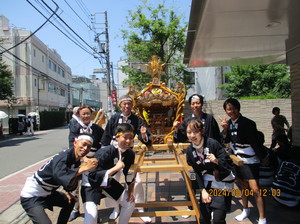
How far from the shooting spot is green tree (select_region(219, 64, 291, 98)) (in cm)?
1568

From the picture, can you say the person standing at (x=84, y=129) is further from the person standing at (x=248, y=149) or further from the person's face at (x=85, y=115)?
the person standing at (x=248, y=149)

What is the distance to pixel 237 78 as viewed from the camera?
55.3 feet

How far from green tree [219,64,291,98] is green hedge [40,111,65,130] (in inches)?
821

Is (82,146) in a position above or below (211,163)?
above

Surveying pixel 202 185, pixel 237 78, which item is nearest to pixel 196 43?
pixel 202 185

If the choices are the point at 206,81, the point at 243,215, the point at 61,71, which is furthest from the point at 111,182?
the point at 61,71

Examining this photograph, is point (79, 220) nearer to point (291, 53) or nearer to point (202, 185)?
point (202, 185)

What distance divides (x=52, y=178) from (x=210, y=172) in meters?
1.76

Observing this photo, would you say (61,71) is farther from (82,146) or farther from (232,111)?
(82,146)

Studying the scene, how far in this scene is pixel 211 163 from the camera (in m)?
2.77

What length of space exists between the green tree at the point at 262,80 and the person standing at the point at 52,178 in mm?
15166

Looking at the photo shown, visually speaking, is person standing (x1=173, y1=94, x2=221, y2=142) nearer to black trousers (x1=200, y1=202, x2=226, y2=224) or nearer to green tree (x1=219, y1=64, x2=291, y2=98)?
black trousers (x1=200, y1=202, x2=226, y2=224)

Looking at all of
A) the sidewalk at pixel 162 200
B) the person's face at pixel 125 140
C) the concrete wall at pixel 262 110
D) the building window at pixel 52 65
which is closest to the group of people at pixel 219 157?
the sidewalk at pixel 162 200

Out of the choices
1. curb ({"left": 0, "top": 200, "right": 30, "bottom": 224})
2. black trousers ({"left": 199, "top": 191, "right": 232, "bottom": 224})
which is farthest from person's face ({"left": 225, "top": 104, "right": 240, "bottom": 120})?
curb ({"left": 0, "top": 200, "right": 30, "bottom": 224})
